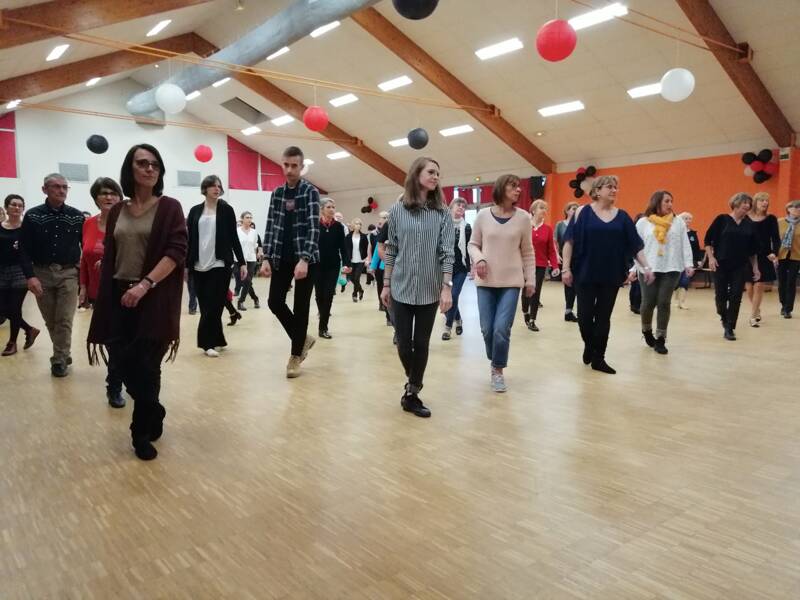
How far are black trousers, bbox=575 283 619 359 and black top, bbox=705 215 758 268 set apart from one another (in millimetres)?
2043

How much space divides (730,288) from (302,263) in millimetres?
4343

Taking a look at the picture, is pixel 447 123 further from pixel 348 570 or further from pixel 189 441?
pixel 348 570

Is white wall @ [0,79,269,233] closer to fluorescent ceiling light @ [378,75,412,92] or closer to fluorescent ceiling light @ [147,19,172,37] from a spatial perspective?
fluorescent ceiling light @ [147,19,172,37]

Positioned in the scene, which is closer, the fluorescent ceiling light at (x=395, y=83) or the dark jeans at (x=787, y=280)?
the dark jeans at (x=787, y=280)

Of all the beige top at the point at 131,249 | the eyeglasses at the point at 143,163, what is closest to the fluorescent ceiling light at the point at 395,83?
the eyeglasses at the point at 143,163

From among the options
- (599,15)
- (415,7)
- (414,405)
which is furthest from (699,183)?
(414,405)

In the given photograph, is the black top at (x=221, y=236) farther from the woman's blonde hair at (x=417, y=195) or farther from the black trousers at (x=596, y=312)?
the black trousers at (x=596, y=312)

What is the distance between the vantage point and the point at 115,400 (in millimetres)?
3457

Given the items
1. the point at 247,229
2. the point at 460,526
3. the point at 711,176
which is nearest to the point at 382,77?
the point at 247,229

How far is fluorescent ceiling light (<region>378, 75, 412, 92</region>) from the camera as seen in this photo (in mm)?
13055

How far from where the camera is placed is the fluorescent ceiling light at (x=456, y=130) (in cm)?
1484

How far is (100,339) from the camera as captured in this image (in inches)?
102

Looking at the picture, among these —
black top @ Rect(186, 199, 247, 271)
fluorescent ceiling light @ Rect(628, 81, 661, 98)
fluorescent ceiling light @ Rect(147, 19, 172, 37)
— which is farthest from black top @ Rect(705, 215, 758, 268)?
fluorescent ceiling light @ Rect(147, 19, 172, 37)

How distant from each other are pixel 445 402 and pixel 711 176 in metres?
11.8
